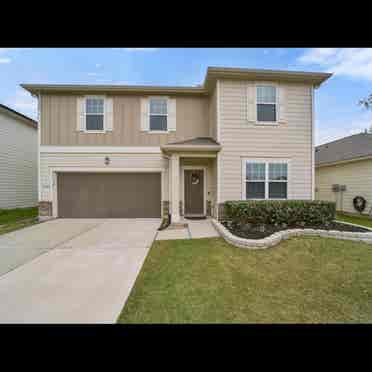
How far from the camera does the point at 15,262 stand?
409cm

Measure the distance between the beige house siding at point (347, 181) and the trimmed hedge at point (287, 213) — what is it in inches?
176

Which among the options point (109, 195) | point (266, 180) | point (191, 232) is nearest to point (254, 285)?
point (191, 232)

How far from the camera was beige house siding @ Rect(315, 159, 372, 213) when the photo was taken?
927 cm

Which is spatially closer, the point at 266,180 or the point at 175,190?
the point at 175,190

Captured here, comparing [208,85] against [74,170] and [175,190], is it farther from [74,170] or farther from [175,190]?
[74,170]

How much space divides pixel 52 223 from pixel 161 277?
6373mm

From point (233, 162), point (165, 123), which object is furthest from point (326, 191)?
point (165, 123)

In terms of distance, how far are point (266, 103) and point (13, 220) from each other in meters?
11.1

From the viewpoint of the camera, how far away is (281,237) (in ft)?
17.3

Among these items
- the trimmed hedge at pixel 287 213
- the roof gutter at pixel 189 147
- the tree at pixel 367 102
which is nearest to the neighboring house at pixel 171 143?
the roof gutter at pixel 189 147

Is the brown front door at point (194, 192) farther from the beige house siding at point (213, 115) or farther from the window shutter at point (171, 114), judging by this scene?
the window shutter at point (171, 114)
